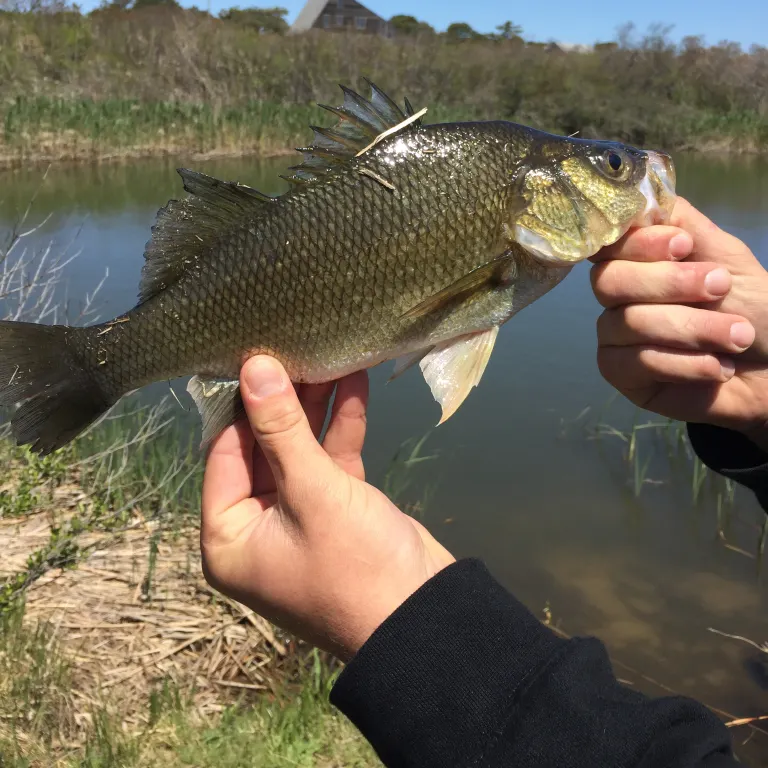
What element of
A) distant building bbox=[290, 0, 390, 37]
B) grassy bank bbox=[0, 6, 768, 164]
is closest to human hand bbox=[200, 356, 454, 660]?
grassy bank bbox=[0, 6, 768, 164]

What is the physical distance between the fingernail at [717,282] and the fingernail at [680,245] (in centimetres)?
10

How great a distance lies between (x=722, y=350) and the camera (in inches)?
81.4

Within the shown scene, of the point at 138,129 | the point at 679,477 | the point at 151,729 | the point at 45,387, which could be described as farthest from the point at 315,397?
the point at 138,129

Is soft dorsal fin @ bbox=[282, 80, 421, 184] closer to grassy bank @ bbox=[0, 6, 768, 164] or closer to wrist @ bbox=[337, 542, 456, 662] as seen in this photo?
wrist @ bbox=[337, 542, 456, 662]

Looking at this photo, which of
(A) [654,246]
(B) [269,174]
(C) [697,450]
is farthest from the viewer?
(B) [269,174]

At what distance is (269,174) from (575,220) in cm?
1262

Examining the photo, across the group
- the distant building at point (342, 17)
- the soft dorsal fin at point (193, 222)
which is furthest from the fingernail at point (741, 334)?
the distant building at point (342, 17)

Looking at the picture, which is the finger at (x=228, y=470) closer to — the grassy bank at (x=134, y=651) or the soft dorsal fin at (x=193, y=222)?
the soft dorsal fin at (x=193, y=222)

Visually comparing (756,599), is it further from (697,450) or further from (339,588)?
(339,588)

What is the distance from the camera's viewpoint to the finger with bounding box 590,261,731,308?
199 cm

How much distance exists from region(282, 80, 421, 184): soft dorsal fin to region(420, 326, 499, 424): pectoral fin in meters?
0.60

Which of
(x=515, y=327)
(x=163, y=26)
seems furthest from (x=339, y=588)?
(x=163, y=26)

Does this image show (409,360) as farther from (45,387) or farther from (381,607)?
(45,387)

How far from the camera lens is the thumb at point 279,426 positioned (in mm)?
1657
